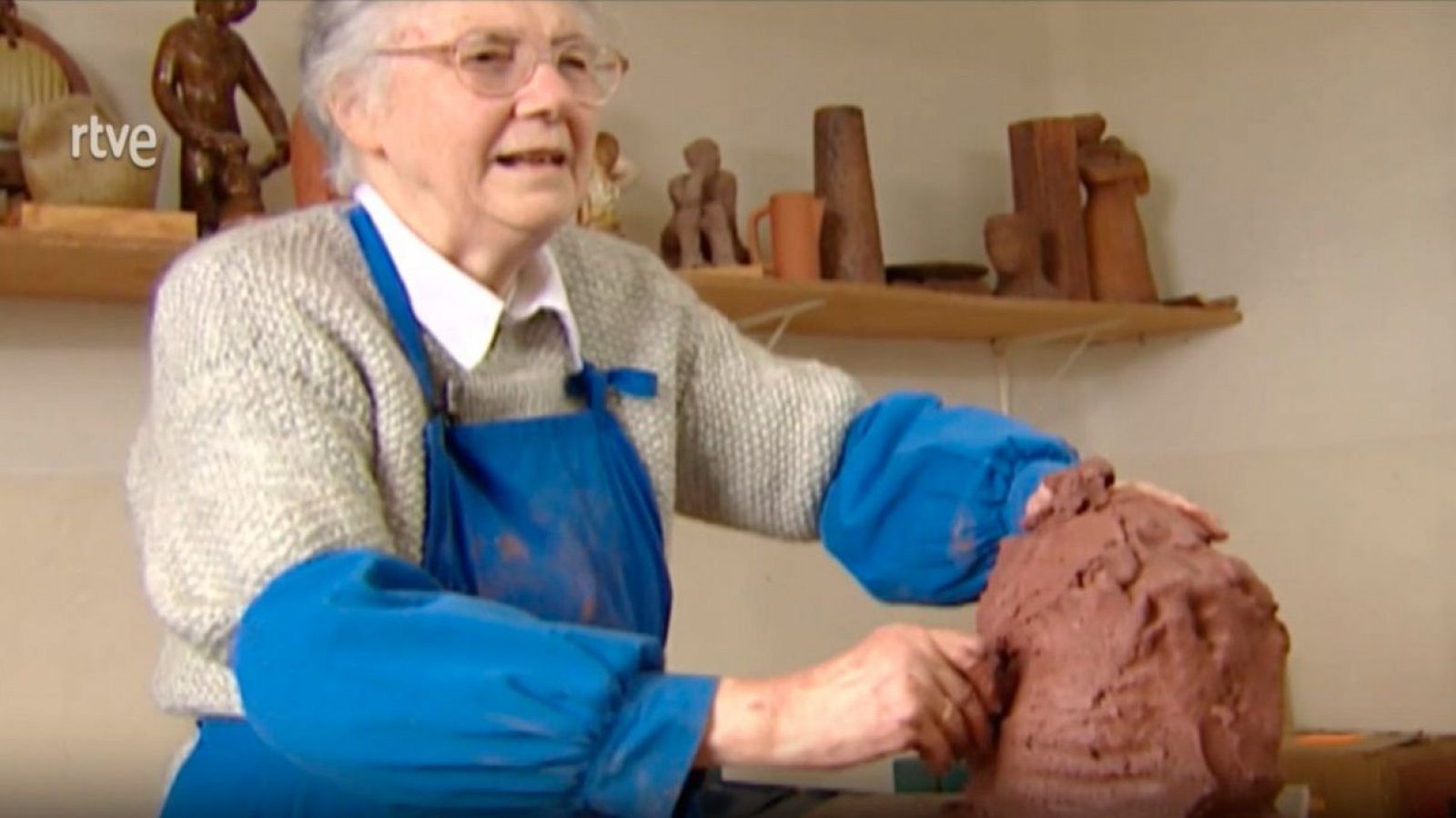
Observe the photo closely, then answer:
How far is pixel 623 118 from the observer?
2.12 m

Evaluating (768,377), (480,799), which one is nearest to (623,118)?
(768,377)

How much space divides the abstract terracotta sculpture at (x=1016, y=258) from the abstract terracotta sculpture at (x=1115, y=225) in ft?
0.44

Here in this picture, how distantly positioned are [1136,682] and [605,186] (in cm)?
111

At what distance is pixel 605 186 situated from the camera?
186 centimetres

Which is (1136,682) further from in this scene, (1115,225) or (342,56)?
(1115,225)

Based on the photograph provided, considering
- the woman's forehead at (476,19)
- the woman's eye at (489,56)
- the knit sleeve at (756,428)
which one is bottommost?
the knit sleeve at (756,428)

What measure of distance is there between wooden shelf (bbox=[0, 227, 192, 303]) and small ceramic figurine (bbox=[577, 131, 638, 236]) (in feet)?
1.56

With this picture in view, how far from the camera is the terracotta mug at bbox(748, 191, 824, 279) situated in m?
2.02

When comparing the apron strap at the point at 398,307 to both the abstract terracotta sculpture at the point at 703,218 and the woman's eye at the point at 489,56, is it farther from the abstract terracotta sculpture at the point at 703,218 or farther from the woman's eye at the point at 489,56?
the abstract terracotta sculpture at the point at 703,218

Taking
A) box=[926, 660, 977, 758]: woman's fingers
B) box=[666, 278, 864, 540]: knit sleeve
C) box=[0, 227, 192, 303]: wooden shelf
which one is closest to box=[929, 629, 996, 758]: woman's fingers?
box=[926, 660, 977, 758]: woman's fingers

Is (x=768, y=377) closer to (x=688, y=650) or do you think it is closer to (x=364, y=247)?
(x=364, y=247)

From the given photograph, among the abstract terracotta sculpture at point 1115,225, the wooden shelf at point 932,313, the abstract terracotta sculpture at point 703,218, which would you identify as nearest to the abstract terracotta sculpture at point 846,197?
the wooden shelf at point 932,313

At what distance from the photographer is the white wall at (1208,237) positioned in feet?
7.28

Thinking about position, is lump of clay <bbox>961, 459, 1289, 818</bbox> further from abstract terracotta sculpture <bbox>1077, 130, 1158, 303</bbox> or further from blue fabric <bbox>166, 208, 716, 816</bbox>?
abstract terracotta sculpture <bbox>1077, 130, 1158, 303</bbox>
